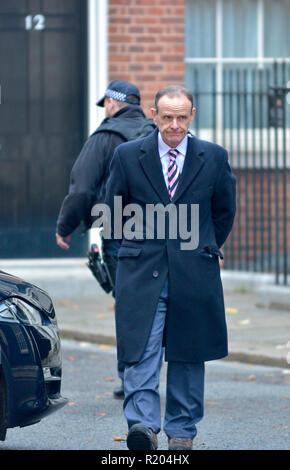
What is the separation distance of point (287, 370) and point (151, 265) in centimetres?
339

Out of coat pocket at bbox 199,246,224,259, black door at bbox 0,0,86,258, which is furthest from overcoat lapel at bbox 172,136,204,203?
black door at bbox 0,0,86,258

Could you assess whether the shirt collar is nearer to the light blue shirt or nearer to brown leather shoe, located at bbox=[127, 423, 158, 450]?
the light blue shirt

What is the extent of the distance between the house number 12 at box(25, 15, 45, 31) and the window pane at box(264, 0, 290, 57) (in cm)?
272

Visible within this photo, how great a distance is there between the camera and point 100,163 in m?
7.37

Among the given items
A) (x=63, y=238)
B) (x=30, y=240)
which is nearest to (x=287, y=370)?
(x=63, y=238)

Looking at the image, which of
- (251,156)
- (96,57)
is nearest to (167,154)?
(96,57)

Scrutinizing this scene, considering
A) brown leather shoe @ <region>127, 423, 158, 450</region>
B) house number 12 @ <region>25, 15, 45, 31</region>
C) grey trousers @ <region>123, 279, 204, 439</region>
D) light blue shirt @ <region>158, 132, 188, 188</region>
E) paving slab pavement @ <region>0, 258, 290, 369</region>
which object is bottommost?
paving slab pavement @ <region>0, 258, 290, 369</region>

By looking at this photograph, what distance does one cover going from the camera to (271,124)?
39.7ft

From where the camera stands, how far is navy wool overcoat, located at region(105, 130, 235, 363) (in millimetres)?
5684

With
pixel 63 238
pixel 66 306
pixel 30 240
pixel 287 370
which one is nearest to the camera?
pixel 63 238

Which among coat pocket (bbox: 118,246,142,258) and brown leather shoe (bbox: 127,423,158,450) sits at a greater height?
coat pocket (bbox: 118,246,142,258)

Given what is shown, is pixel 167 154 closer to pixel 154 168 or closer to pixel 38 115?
pixel 154 168

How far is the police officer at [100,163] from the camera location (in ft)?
24.1

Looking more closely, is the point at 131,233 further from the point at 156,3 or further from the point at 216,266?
the point at 156,3
